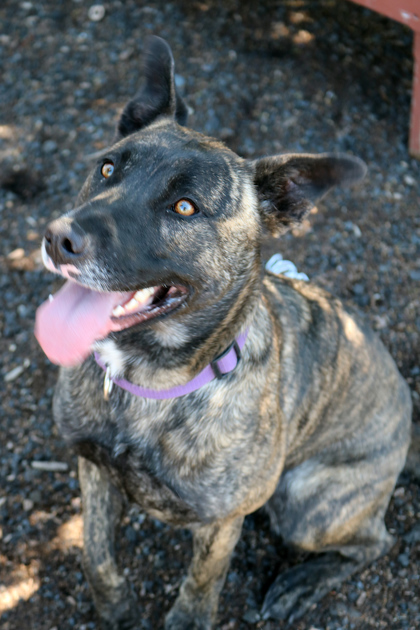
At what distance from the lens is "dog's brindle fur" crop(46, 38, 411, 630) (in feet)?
7.27

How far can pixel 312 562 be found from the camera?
3.53m

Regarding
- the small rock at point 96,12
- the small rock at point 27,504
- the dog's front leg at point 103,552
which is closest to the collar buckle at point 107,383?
the dog's front leg at point 103,552

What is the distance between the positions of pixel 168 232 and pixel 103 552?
5.97ft

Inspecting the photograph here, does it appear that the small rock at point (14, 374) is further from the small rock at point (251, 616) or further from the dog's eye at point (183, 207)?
the dog's eye at point (183, 207)

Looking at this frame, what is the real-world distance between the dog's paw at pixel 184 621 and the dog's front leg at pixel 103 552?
0.21 m

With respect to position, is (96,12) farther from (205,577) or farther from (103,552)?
(205,577)

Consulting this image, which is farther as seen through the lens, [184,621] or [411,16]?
[411,16]

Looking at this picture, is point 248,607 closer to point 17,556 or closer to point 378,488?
point 378,488

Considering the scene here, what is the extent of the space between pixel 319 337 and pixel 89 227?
56.9 inches

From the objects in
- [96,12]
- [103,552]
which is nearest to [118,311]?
[103,552]

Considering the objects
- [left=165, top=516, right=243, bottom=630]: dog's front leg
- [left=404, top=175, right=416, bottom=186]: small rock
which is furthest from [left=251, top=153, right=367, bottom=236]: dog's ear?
[left=404, top=175, right=416, bottom=186]: small rock

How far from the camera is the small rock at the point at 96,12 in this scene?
575cm

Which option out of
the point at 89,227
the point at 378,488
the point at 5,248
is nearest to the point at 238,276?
the point at 89,227

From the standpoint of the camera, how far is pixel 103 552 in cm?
304
